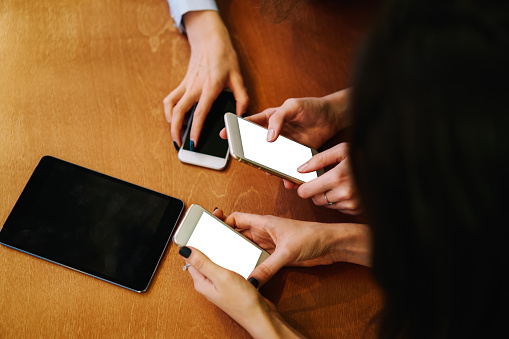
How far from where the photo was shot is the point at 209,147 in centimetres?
80

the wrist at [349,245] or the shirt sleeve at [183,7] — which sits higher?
the shirt sleeve at [183,7]

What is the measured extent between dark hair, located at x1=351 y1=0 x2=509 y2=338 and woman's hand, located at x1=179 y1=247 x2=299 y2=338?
0.94ft

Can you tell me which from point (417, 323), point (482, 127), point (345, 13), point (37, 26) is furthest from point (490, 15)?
point (37, 26)

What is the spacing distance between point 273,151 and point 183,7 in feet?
1.37

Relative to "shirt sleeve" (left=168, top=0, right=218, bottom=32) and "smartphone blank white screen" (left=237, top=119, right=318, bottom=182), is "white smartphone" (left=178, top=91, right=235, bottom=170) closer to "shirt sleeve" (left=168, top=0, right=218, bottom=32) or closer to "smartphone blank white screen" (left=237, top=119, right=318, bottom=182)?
"smartphone blank white screen" (left=237, top=119, right=318, bottom=182)

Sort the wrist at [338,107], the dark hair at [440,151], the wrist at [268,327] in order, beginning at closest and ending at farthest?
1. the dark hair at [440,151]
2. the wrist at [268,327]
3. the wrist at [338,107]

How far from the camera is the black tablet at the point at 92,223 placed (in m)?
0.67

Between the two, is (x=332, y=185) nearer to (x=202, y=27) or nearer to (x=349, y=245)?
(x=349, y=245)

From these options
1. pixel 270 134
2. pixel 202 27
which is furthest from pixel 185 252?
pixel 202 27

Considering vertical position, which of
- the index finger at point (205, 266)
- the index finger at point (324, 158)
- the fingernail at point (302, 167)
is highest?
the index finger at point (324, 158)

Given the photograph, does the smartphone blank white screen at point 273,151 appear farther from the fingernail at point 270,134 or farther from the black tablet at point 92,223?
the black tablet at point 92,223

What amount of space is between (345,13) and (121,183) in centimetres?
73

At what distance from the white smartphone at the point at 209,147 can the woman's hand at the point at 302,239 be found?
124 millimetres

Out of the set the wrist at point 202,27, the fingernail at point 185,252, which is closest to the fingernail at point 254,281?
the fingernail at point 185,252
